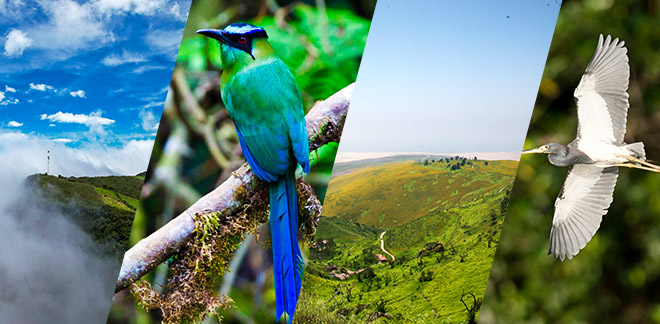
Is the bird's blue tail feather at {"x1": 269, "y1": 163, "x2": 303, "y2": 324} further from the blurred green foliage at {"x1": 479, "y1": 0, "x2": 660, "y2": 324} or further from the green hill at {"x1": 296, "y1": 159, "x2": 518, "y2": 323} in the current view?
the blurred green foliage at {"x1": 479, "y1": 0, "x2": 660, "y2": 324}

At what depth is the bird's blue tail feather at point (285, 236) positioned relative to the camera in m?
1.71

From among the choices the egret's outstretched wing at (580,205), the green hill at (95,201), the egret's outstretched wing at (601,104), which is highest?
the egret's outstretched wing at (601,104)

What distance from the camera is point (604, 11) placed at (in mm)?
1658

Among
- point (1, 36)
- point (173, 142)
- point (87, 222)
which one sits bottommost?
point (87, 222)

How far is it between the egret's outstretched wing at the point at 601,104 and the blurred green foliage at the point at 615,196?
5 cm

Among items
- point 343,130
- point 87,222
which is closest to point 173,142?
point 343,130

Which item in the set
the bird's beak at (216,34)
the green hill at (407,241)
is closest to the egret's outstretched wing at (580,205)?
the green hill at (407,241)

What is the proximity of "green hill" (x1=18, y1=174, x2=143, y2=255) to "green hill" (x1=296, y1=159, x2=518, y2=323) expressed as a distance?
110 centimetres

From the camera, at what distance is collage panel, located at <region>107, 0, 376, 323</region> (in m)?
1.76

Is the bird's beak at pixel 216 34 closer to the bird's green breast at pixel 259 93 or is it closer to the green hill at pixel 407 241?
the bird's green breast at pixel 259 93

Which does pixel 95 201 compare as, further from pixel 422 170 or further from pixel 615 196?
pixel 615 196

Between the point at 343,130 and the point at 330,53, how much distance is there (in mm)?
345

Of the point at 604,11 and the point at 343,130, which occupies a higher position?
the point at 604,11

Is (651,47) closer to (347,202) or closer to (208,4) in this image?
(347,202)
